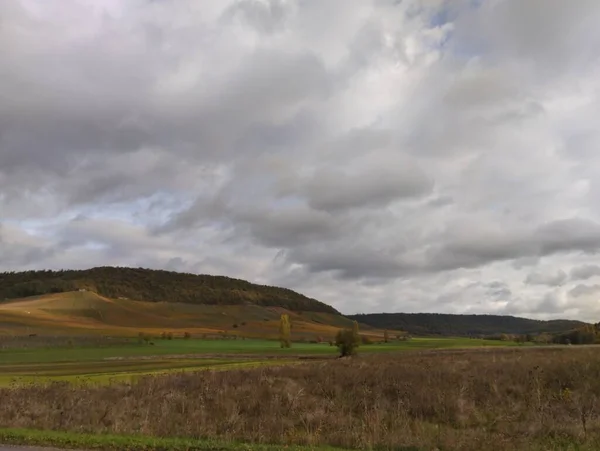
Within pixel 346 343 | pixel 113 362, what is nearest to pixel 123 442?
pixel 113 362

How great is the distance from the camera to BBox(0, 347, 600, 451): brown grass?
16.6 meters

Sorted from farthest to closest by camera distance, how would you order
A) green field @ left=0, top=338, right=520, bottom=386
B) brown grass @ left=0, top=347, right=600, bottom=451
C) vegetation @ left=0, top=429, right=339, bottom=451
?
green field @ left=0, top=338, right=520, bottom=386 < brown grass @ left=0, top=347, right=600, bottom=451 < vegetation @ left=0, top=429, right=339, bottom=451

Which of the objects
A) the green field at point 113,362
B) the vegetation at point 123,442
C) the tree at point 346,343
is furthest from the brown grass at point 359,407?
the tree at point 346,343

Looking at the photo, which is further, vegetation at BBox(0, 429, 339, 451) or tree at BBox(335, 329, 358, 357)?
tree at BBox(335, 329, 358, 357)

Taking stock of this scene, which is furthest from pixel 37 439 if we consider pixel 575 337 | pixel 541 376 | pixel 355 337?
pixel 575 337

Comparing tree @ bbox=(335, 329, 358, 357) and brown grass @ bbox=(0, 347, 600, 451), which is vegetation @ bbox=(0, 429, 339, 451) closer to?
brown grass @ bbox=(0, 347, 600, 451)

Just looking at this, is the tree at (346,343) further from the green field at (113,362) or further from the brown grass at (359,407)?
the brown grass at (359,407)

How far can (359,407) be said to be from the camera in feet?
80.2

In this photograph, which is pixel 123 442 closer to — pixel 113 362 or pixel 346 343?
pixel 113 362

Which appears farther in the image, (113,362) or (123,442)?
(113,362)

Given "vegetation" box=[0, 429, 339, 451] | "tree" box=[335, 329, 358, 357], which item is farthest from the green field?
"vegetation" box=[0, 429, 339, 451]

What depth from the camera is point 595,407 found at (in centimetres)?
2102

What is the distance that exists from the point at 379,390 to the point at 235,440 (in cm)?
1328

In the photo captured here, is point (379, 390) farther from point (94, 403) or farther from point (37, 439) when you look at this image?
point (37, 439)
